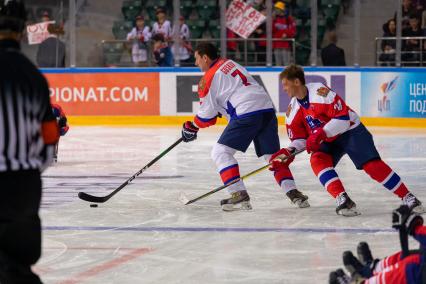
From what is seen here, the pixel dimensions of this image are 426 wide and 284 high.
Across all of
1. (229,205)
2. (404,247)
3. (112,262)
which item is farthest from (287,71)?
(404,247)

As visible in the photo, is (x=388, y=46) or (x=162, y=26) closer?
(x=388, y=46)

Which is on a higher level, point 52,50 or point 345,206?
point 52,50

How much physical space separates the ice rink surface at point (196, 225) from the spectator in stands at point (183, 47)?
3551 mm

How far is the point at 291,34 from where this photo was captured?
1316cm

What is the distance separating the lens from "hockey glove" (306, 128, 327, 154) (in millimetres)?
6070

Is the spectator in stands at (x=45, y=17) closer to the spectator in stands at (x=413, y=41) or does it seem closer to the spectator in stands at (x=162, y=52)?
the spectator in stands at (x=162, y=52)

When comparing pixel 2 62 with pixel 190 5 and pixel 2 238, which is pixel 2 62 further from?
pixel 190 5

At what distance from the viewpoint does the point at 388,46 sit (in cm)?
1290

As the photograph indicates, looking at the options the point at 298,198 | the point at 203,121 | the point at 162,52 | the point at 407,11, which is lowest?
the point at 298,198

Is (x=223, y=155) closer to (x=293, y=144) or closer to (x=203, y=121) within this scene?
(x=203, y=121)

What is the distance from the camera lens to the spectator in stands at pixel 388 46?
42.0ft

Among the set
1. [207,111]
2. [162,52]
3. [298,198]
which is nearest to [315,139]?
[298,198]

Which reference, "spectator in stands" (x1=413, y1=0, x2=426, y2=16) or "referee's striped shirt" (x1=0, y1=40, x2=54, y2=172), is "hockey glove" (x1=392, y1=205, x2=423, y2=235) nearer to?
"referee's striped shirt" (x1=0, y1=40, x2=54, y2=172)

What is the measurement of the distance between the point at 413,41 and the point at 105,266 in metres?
8.71
